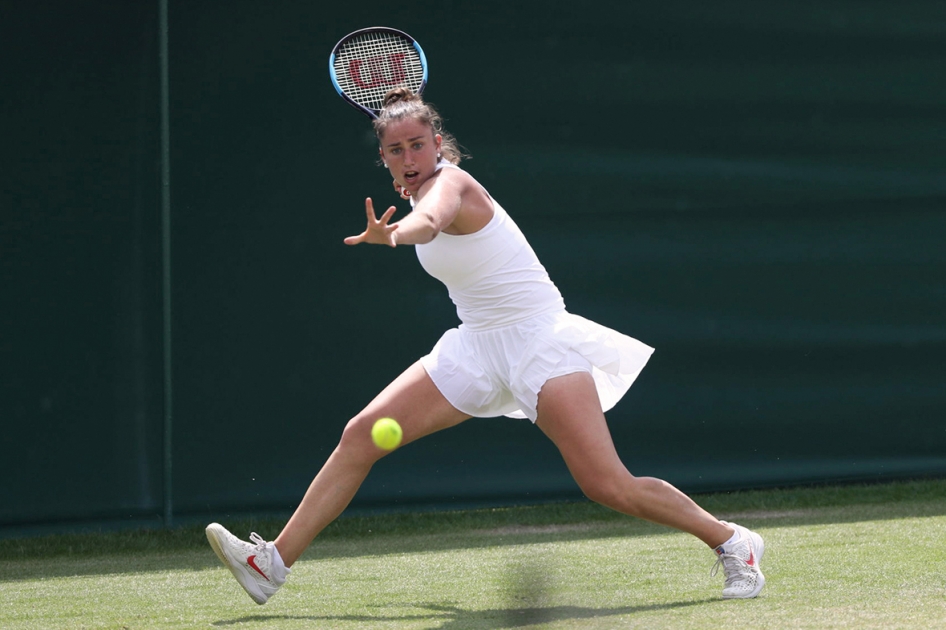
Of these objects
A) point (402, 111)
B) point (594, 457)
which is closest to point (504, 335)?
point (594, 457)

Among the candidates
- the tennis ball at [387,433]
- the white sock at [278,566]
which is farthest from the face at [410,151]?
the white sock at [278,566]

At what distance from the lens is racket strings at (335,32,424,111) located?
3.75 m

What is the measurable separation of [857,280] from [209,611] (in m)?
3.28

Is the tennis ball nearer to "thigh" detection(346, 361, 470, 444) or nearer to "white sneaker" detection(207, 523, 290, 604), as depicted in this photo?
"thigh" detection(346, 361, 470, 444)

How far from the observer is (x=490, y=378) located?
340cm

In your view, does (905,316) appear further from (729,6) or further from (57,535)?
(57,535)

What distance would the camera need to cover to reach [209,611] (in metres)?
3.49

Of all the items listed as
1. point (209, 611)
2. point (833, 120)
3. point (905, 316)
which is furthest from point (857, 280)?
point (209, 611)

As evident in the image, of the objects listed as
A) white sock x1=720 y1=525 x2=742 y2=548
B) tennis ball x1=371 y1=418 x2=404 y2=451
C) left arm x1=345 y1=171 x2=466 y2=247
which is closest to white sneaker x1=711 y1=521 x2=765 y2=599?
white sock x1=720 y1=525 x2=742 y2=548

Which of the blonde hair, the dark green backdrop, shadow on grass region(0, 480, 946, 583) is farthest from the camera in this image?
the dark green backdrop

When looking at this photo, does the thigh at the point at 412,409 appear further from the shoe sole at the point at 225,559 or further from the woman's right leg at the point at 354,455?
Result: the shoe sole at the point at 225,559

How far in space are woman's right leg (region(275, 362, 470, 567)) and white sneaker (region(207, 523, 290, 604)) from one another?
0.04 meters

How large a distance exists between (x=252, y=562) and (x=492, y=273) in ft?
3.29

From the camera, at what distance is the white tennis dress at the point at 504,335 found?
3307 millimetres
